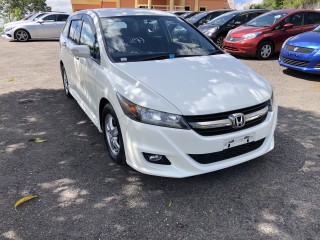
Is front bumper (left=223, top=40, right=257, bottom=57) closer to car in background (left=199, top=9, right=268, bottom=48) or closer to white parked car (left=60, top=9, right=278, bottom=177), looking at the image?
car in background (left=199, top=9, right=268, bottom=48)

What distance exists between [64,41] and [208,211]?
166 inches

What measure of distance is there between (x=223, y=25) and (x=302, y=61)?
194 inches

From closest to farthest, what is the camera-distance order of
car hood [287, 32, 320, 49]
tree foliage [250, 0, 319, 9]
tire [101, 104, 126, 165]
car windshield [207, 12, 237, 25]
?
tire [101, 104, 126, 165]
car hood [287, 32, 320, 49]
car windshield [207, 12, 237, 25]
tree foliage [250, 0, 319, 9]

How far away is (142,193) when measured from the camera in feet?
10.4

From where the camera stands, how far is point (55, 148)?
4.16 meters

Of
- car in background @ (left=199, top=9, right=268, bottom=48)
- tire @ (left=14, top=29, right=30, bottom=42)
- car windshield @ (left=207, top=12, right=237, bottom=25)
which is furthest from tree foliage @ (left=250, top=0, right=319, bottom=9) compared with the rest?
tire @ (left=14, top=29, right=30, bottom=42)

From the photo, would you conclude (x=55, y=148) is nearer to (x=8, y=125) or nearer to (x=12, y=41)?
(x=8, y=125)

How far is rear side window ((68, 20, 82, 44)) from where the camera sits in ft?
16.2

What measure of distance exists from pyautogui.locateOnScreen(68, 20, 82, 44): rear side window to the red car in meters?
5.88

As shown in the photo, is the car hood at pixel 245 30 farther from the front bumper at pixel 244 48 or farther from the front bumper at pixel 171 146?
the front bumper at pixel 171 146

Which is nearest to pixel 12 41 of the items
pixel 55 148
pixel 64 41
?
pixel 64 41

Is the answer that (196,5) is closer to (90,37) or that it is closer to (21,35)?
(21,35)

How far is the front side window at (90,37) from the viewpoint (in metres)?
3.94

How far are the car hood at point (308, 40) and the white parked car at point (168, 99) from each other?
378cm
